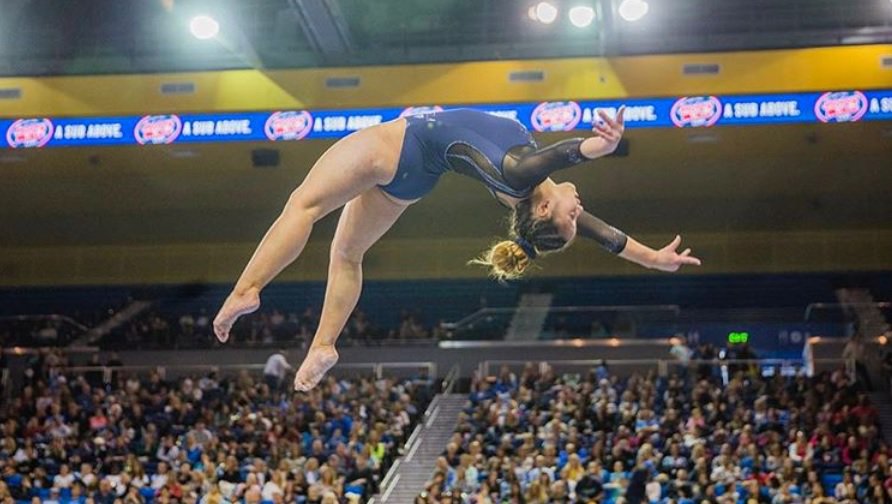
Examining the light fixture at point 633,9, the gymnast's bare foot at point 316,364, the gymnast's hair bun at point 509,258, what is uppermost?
the light fixture at point 633,9

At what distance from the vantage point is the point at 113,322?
67.8 ft

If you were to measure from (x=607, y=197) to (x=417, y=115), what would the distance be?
14.6 m

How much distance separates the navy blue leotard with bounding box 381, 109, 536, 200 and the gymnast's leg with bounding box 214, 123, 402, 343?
13 cm

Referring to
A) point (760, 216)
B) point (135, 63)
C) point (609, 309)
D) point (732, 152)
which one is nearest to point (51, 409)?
point (135, 63)

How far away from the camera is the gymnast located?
219 inches

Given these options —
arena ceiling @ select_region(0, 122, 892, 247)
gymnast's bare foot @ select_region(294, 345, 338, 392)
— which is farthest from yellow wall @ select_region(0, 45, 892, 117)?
gymnast's bare foot @ select_region(294, 345, 338, 392)

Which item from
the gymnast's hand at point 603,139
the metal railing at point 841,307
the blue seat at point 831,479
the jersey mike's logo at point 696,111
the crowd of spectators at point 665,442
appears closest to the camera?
the gymnast's hand at point 603,139

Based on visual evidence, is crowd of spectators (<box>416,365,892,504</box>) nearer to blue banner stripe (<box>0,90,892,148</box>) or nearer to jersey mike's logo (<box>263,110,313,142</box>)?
blue banner stripe (<box>0,90,892,148</box>)

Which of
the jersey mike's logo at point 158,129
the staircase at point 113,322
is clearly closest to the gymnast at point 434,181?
the jersey mike's logo at point 158,129

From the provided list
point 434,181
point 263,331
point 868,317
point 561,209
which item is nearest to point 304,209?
point 434,181

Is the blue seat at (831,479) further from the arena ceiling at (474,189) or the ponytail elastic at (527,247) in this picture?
the ponytail elastic at (527,247)

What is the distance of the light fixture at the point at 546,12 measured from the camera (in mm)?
15305

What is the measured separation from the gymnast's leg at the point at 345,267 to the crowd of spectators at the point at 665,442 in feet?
22.1

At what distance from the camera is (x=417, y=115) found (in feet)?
19.8
